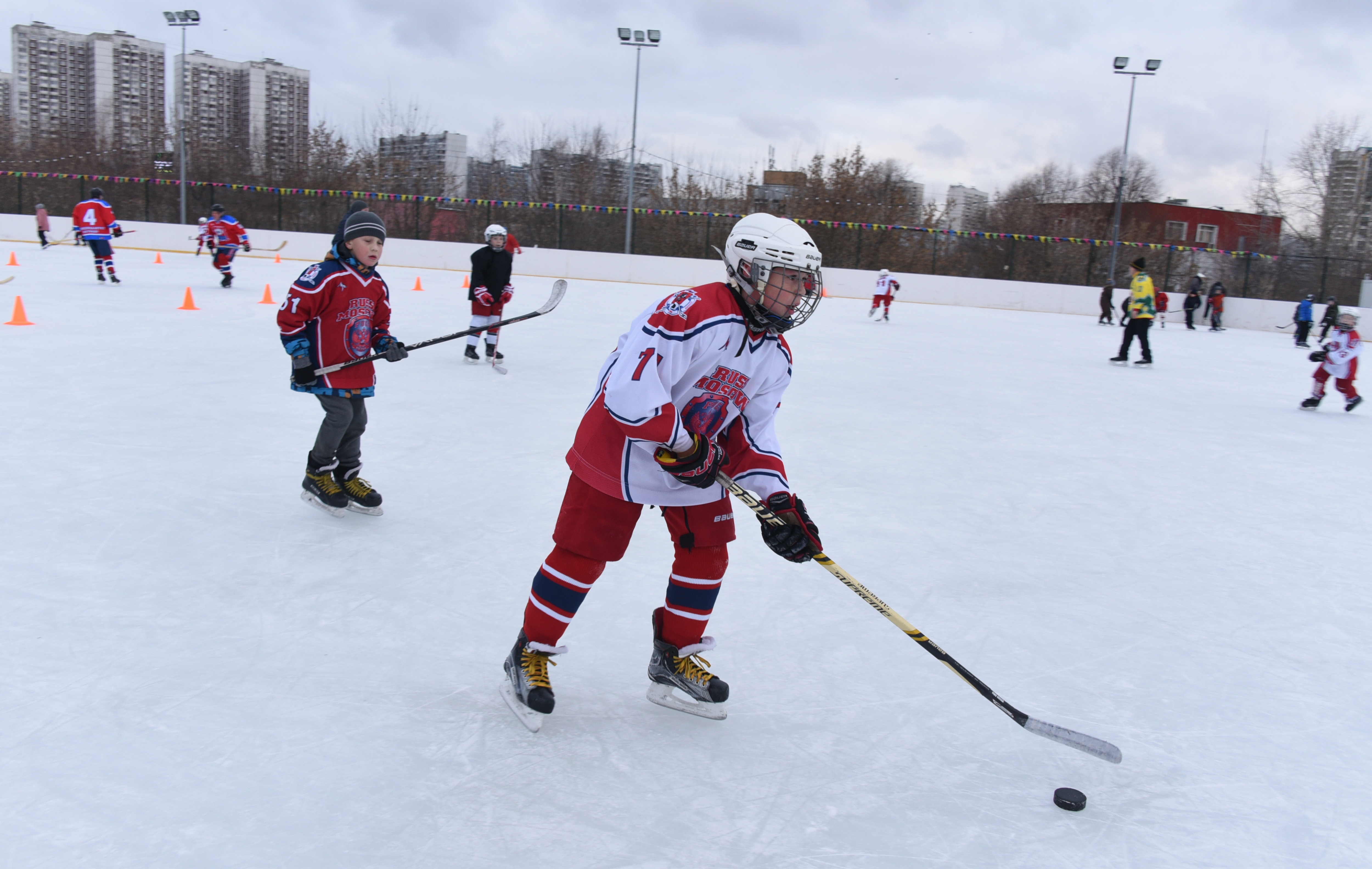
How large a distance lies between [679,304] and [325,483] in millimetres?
2179

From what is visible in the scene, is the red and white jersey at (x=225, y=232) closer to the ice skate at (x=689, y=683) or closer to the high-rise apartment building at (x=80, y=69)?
the ice skate at (x=689, y=683)

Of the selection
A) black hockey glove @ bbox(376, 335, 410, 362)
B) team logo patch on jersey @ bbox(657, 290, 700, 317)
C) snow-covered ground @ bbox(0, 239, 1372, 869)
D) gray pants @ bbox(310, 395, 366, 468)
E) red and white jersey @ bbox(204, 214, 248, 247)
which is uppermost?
red and white jersey @ bbox(204, 214, 248, 247)

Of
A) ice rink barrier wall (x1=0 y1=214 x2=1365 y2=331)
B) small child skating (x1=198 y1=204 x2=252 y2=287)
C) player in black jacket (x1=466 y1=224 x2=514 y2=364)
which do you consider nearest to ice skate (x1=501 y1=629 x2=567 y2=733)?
player in black jacket (x1=466 y1=224 x2=514 y2=364)

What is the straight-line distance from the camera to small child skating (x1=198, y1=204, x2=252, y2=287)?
11.8 m

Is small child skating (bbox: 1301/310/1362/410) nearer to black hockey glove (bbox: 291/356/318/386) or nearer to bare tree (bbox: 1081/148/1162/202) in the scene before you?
black hockey glove (bbox: 291/356/318/386)

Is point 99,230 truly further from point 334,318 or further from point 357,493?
point 357,493

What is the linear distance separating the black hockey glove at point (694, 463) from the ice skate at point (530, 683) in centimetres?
55

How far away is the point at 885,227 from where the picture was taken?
2217 centimetres

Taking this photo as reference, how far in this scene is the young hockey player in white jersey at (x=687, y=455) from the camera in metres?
1.95

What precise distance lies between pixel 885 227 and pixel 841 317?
27.8 ft

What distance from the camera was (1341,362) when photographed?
24.7ft

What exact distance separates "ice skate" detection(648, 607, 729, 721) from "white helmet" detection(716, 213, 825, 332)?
0.81 metres

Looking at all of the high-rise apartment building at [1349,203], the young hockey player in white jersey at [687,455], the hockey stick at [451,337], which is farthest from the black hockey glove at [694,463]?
the high-rise apartment building at [1349,203]

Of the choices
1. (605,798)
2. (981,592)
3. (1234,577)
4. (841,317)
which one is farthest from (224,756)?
(841,317)
